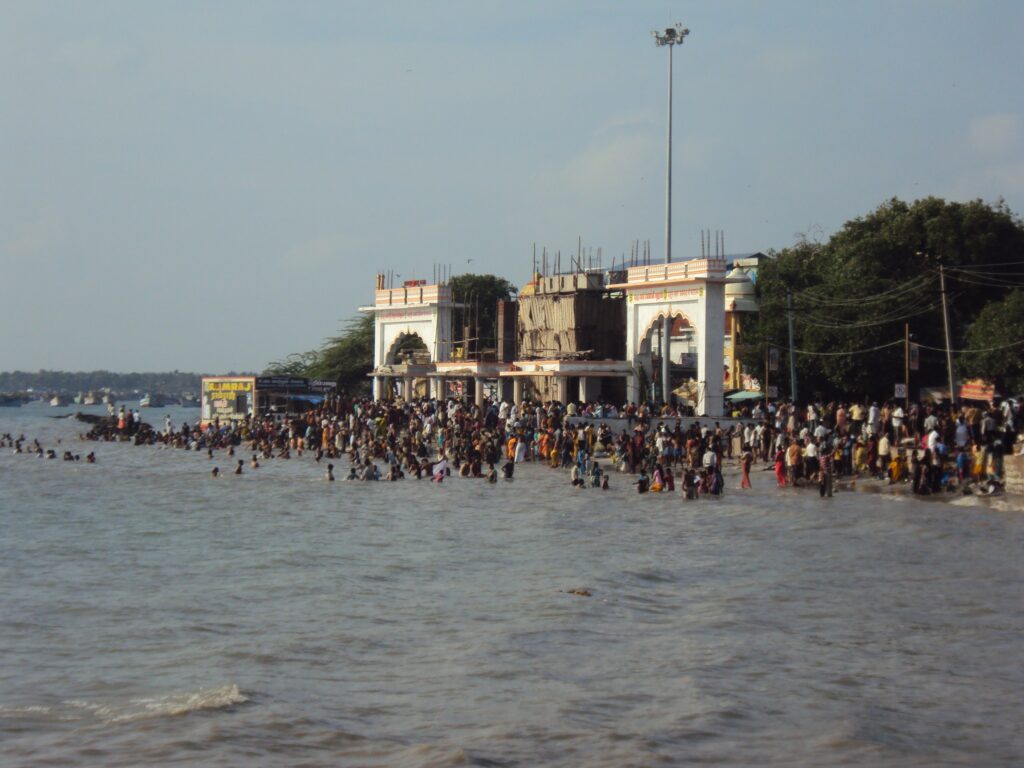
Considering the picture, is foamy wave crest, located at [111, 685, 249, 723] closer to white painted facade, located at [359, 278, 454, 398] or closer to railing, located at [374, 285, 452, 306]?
white painted facade, located at [359, 278, 454, 398]

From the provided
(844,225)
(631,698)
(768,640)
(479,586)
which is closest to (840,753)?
(631,698)

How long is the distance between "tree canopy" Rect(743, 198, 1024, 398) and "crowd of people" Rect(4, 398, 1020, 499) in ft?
7.95

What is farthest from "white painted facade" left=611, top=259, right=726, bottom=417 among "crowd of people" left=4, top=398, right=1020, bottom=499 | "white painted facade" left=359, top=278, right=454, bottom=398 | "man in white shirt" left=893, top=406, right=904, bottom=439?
"white painted facade" left=359, top=278, right=454, bottom=398

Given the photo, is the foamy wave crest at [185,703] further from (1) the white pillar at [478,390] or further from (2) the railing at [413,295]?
(2) the railing at [413,295]

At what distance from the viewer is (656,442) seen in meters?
35.4

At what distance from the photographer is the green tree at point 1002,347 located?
36.3 m

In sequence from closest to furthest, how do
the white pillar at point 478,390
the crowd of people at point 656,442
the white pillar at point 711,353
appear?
the crowd of people at point 656,442 < the white pillar at point 711,353 < the white pillar at point 478,390

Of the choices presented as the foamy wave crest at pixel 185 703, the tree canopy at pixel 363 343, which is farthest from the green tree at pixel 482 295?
the foamy wave crest at pixel 185 703

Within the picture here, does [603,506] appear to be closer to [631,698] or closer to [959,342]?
[631,698]

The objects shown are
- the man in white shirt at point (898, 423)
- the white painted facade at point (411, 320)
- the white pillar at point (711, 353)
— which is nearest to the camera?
the man in white shirt at point (898, 423)

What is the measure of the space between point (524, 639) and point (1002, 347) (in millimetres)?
27192

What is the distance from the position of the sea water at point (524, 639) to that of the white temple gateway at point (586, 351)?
1672cm

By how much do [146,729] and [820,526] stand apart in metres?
15.6

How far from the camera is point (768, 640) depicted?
13.6m
